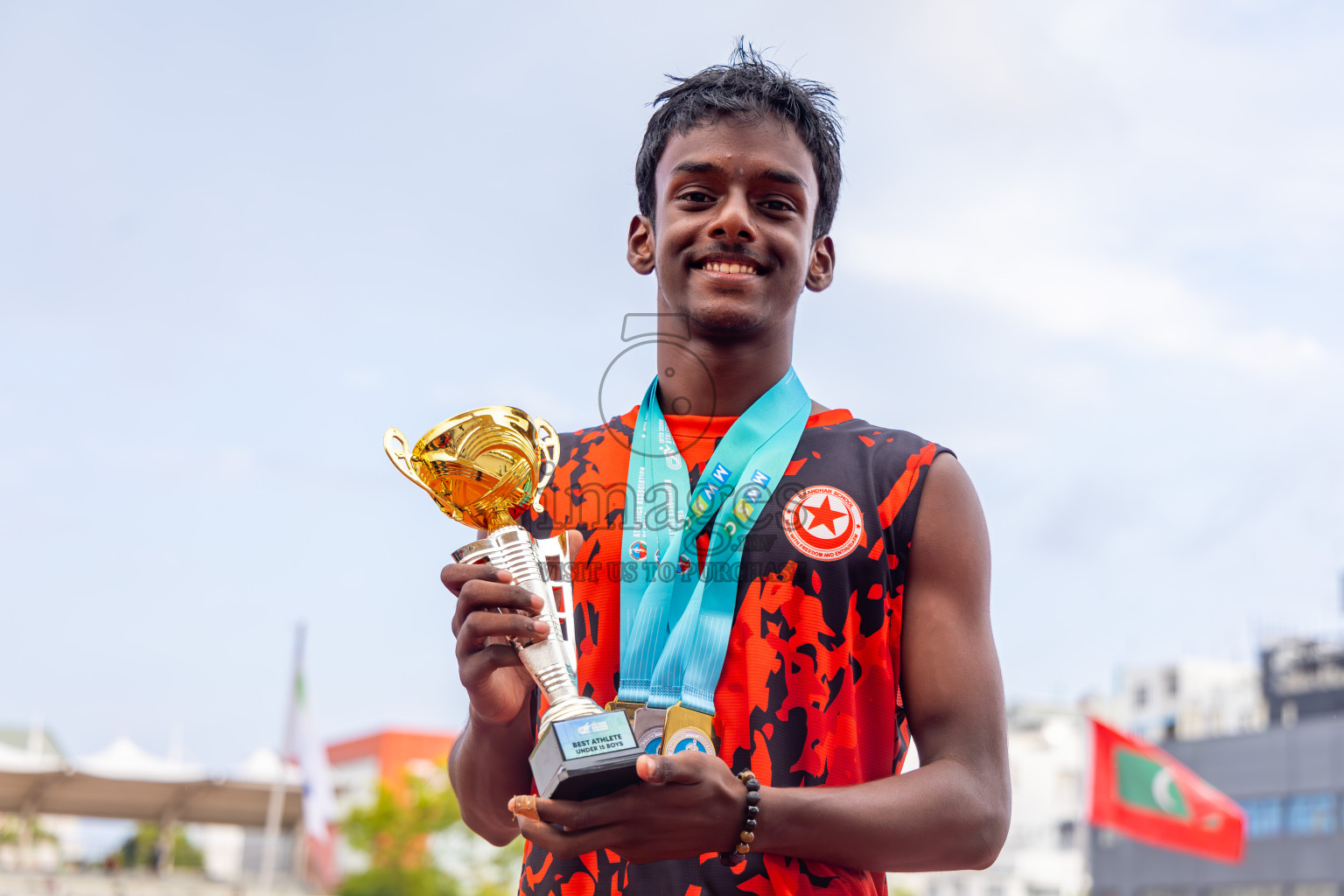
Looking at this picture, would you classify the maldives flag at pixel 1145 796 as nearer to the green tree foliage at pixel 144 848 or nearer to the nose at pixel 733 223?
the nose at pixel 733 223

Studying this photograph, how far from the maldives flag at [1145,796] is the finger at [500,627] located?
57.6 feet

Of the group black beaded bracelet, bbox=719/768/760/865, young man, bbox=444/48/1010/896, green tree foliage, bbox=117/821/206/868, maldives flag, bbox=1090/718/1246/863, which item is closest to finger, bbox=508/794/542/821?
young man, bbox=444/48/1010/896

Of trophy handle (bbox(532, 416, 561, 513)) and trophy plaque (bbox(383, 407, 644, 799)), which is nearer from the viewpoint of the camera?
trophy plaque (bbox(383, 407, 644, 799))

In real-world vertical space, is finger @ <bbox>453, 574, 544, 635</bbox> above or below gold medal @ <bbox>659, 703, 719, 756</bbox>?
above

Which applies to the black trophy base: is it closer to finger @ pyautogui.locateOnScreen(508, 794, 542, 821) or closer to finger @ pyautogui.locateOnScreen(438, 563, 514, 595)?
finger @ pyautogui.locateOnScreen(508, 794, 542, 821)

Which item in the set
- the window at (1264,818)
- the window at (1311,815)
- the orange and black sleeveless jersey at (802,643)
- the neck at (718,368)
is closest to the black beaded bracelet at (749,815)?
the orange and black sleeveless jersey at (802,643)

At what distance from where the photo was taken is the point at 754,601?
201 cm

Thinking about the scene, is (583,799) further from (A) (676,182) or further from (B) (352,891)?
(B) (352,891)

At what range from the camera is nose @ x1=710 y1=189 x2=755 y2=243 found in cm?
216

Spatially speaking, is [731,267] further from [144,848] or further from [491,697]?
[144,848]

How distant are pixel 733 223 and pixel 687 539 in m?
0.53

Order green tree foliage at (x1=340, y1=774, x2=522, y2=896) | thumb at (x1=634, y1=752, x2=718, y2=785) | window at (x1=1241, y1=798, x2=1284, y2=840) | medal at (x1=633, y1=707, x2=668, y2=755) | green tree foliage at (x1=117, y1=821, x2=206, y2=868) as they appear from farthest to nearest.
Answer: window at (x1=1241, y1=798, x2=1284, y2=840) → green tree foliage at (x1=117, y1=821, x2=206, y2=868) → green tree foliage at (x1=340, y1=774, x2=522, y2=896) → medal at (x1=633, y1=707, x2=668, y2=755) → thumb at (x1=634, y1=752, x2=718, y2=785)

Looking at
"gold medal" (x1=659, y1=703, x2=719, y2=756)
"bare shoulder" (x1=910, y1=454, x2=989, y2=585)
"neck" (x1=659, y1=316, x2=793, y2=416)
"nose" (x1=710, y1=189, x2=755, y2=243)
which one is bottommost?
"gold medal" (x1=659, y1=703, x2=719, y2=756)

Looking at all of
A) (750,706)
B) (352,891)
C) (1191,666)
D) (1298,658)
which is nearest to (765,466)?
(750,706)
